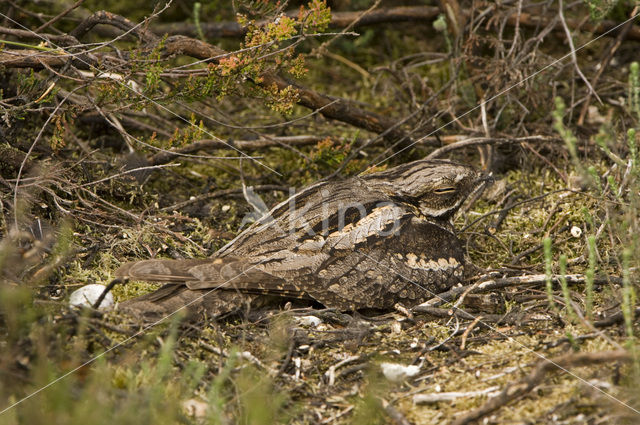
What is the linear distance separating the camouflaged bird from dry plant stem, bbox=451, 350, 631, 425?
108 centimetres

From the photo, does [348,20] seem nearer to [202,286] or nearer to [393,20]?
[393,20]

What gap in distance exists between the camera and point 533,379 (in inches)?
87.7

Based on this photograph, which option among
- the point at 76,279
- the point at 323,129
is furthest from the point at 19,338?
the point at 323,129

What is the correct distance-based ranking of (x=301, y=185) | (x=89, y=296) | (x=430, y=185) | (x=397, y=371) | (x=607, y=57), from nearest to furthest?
(x=397, y=371), (x=89, y=296), (x=430, y=185), (x=301, y=185), (x=607, y=57)

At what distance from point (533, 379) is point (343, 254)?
1266 mm

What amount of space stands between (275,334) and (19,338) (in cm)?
103

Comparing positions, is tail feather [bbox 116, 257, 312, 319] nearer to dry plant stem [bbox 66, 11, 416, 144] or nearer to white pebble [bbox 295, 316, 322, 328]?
white pebble [bbox 295, 316, 322, 328]

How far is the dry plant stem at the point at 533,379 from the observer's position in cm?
218

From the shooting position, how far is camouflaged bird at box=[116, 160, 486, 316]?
9.83ft

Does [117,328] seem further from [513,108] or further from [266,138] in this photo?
[513,108]

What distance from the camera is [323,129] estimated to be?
487 cm

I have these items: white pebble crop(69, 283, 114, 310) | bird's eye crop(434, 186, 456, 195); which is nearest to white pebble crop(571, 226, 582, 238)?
bird's eye crop(434, 186, 456, 195)

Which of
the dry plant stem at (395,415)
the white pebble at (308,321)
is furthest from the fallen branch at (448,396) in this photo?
the white pebble at (308,321)

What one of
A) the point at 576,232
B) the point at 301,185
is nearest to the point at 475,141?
the point at 576,232
